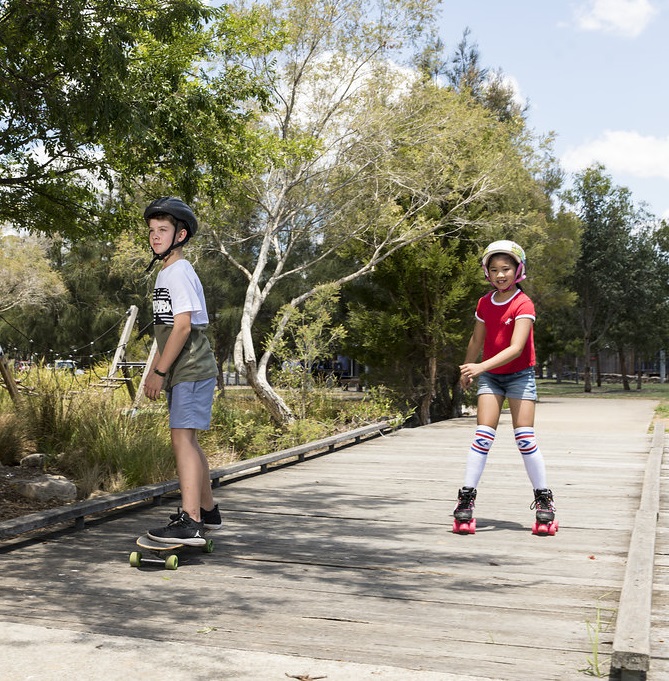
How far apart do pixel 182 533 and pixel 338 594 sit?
1028 mm

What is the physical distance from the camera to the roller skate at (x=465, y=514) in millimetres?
5984

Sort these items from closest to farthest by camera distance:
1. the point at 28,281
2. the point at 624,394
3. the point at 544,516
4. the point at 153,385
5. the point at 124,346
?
A: 1. the point at 153,385
2. the point at 544,516
3. the point at 124,346
4. the point at 28,281
5. the point at 624,394

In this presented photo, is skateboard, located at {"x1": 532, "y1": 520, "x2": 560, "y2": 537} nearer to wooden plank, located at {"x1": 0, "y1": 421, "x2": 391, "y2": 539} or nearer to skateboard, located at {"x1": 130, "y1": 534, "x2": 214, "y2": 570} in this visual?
skateboard, located at {"x1": 130, "y1": 534, "x2": 214, "y2": 570}

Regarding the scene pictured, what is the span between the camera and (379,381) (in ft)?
69.8

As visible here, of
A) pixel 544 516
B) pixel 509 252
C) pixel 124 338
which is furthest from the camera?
pixel 124 338

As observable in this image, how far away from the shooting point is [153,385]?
15.9 ft

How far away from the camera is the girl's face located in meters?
5.87

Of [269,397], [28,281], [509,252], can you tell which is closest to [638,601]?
[509,252]

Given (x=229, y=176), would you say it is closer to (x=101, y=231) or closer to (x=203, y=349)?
(x=101, y=231)

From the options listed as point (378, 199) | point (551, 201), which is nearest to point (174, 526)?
point (378, 199)

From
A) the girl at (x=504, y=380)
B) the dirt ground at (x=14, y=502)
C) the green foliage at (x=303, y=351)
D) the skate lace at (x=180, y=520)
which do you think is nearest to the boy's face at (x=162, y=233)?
the skate lace at (x=180, y=520)

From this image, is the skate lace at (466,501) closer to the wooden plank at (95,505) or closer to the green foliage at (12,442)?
the wooden plank at (95,505)

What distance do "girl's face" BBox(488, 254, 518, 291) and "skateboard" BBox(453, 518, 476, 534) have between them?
5.27 feet

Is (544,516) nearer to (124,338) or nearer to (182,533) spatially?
(182,533)
